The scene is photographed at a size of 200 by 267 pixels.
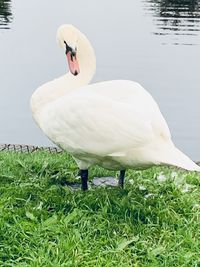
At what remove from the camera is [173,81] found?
A: 46.9 ft

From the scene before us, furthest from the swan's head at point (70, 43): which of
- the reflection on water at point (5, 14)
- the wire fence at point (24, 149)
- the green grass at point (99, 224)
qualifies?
the reflection on water at point (5, 14)

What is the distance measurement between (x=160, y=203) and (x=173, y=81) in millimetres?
9378

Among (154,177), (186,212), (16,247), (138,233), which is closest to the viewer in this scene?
(16,247)

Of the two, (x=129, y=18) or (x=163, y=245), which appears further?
(x=129, y=18)

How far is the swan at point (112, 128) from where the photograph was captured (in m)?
4.87

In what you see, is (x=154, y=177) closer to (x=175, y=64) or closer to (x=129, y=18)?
(x=175, y=64)

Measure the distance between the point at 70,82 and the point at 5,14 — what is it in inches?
676

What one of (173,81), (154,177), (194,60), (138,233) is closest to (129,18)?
(194,60)

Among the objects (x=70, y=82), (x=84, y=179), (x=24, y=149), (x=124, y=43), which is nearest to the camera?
(x=84, y=179)

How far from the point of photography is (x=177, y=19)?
74.4ft

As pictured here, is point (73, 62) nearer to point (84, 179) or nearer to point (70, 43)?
point (70, 43)

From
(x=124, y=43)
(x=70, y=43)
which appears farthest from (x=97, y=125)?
(x=124, y=43)

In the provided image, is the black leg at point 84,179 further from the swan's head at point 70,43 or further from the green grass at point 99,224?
the swan's head at point 70,43

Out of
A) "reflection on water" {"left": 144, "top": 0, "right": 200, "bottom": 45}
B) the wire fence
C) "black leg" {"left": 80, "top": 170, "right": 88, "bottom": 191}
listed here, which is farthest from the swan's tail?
"reflection on water" {"left": 144, "top": 0, "right": 200, "bottom": 45}
